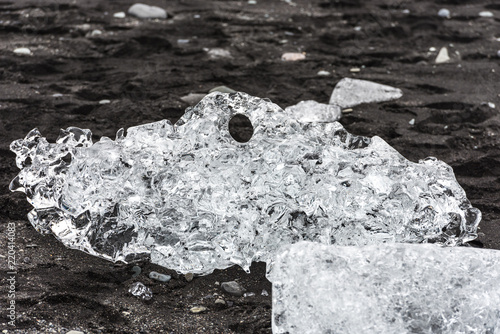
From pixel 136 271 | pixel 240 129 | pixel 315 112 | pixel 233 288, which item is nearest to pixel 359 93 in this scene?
pixel 315 112

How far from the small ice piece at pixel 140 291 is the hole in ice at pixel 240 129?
3.72 feet

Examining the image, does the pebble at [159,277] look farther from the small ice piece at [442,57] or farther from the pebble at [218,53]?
the small ice piece at [442,57]

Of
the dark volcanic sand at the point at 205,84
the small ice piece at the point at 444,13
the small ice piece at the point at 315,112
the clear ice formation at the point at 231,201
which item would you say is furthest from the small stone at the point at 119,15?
the small ice piece at the point at 444,13

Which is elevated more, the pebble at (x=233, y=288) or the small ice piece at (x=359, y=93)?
the small ice piece at (x=359, y=93)

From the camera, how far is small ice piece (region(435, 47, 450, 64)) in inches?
162

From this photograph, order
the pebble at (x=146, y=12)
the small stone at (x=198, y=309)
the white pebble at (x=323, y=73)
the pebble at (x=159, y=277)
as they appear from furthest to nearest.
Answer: the pebble at (x=146, y=12) → the white pebble at (x=323, y=73) → the pebble at (x=159, y=277) → the small stone at (x=198, y=309)

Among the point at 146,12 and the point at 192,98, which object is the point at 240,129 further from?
the point at 146,12

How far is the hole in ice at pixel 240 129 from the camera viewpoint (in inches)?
126

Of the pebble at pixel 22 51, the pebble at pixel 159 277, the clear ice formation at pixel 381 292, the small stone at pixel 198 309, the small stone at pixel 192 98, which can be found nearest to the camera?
the clear ice formation at pixel 381 292

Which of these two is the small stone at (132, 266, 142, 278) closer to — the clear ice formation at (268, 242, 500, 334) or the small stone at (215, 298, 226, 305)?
the small stone at (215, 298, 226, 305)

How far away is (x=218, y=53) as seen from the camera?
13.5 feet

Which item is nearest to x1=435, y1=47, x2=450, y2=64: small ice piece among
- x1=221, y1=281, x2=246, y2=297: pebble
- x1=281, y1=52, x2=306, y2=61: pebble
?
x1=281, y1=52, x2=306, y2=61: pebble

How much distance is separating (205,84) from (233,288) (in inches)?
69.8

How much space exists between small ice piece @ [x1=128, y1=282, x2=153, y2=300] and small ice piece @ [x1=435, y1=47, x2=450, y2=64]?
9.04 feet
